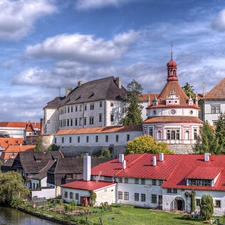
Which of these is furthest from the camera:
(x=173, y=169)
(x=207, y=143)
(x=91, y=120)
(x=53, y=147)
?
(x=91, y=120)

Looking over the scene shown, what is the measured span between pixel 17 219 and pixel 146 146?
18141 mm

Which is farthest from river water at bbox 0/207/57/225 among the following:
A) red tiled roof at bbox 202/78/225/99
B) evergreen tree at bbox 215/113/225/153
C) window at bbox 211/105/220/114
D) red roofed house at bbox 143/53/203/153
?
red tiled roof at bbox 202/78/225/99

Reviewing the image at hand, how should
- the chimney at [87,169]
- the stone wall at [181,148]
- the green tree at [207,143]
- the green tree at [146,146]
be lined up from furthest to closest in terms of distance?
the stone wall at [181,148] < the green tree at [146,146] < the green tree at [207,143] < the chimney at [87,169]

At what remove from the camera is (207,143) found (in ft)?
161

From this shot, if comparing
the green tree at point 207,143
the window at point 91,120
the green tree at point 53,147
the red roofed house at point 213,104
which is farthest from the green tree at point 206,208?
the window at point 91,120

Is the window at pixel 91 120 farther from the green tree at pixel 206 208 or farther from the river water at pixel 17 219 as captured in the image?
the green tree at pixel 206 208

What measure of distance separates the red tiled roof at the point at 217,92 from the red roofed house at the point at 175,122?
30.4ft

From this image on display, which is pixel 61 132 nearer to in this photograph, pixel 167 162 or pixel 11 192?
pixel 11 192

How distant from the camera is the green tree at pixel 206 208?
1223 inches

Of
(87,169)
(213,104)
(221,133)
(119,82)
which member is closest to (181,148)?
(221,133)

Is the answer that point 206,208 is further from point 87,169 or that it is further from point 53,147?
point 53,147

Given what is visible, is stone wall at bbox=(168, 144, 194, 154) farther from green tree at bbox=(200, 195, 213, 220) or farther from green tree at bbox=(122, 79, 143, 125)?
green tree at bbox=(200, 195, 213, 220)

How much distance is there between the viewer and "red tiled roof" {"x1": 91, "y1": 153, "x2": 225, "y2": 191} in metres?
34.9

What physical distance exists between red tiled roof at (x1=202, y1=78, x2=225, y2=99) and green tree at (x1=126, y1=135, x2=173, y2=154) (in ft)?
52.0
